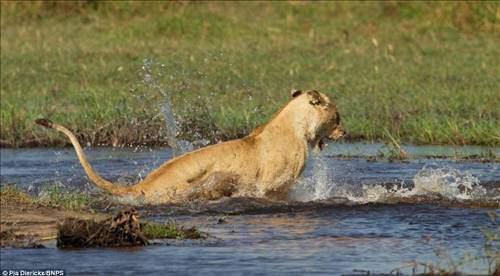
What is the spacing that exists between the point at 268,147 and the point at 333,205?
22.4 inches

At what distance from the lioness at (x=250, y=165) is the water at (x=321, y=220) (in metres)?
0.14

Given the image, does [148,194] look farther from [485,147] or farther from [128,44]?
[128,44]

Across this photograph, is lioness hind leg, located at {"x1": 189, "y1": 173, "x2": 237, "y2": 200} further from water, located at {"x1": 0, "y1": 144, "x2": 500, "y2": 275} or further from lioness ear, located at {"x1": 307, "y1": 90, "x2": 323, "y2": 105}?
lioness ear, located at {"x1": 307, "y1": 90, "x2": 323, "y2": 105}

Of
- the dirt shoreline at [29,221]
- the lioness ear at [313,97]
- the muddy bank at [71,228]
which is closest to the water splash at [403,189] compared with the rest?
the lioness ear at [313,97]

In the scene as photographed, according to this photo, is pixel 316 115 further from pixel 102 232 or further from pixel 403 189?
pixel 102 232

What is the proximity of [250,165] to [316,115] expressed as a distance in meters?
0.61

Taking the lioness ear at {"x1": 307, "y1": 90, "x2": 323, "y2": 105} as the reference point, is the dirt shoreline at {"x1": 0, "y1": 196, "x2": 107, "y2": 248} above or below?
below

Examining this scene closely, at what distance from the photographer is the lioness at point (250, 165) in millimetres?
8828

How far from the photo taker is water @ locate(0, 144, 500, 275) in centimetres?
674

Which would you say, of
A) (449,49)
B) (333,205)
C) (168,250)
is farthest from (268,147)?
(449,49)

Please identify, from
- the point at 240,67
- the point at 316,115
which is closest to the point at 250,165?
the point at 316,115

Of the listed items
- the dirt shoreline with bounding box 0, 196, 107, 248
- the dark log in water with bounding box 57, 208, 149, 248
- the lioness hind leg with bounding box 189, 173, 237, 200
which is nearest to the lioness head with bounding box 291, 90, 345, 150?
the lioness hind leg with bounding box 189, 173, 237, 200

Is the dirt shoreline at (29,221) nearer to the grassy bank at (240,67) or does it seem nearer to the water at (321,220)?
the water at (321,220)

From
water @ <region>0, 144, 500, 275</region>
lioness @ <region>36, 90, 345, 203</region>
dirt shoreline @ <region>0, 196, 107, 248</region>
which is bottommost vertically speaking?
water @ <region>0, 144, 500, 275</region>
